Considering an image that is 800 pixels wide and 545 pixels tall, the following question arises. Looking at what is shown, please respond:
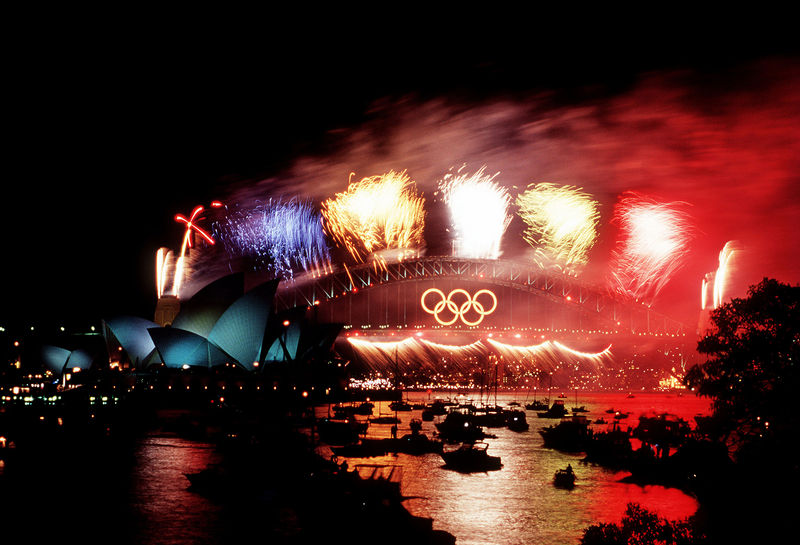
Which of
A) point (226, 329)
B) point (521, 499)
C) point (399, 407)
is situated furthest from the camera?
point (399, 407)

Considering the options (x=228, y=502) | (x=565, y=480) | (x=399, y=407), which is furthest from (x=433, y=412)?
(x=228, y=502)

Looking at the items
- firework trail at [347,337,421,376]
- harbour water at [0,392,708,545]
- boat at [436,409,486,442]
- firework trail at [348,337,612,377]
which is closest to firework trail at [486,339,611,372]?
firework trail at [348,337,612,377]

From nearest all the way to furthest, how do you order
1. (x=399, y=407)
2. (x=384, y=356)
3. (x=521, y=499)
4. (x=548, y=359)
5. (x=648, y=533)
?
(x=648, y=533) → (x=521, y=499) → (x=399, y=407) → (x=384, y=356) → (x=548, y=359)

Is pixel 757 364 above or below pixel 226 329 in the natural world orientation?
below

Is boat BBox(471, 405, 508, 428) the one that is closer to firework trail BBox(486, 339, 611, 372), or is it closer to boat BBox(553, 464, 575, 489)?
boat BBox(553, 464, 575, 489)

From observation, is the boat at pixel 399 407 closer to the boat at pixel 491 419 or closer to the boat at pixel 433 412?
the boat at pixel 433 412

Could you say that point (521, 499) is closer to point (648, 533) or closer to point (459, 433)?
point (459, 433)

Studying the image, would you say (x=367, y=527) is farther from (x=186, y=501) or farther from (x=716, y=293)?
(x=716, y=293)

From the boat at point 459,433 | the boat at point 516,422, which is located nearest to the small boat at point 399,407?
the boat at point 516,422
